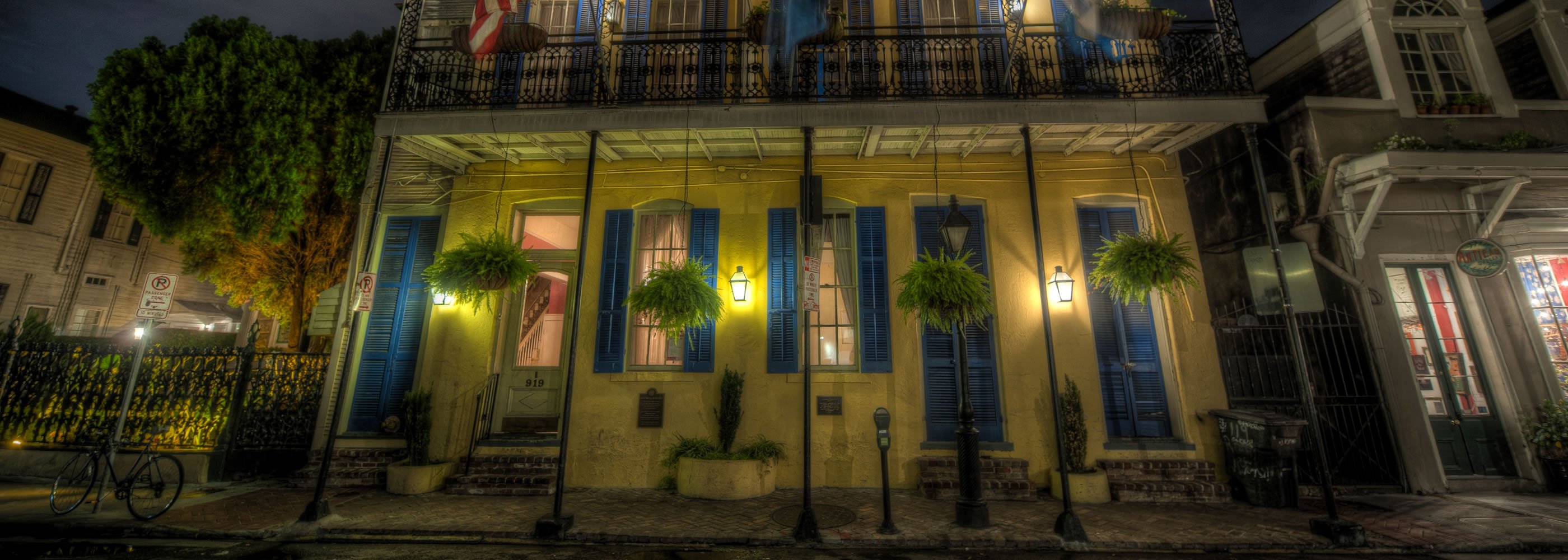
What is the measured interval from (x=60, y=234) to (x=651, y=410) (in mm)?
19506

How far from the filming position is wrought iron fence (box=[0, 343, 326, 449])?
266 inches

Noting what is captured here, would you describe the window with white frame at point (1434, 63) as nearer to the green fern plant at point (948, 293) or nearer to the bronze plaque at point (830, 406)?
the green fern plant at point (948, 293)

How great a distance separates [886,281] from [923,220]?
1.08m

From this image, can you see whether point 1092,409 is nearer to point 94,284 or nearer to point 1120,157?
point 1120,157

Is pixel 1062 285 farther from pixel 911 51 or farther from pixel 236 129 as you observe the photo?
pixel 236 129

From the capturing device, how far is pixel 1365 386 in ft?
20.3

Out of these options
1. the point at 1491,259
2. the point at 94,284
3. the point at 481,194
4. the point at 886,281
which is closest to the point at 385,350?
the point at 481,194

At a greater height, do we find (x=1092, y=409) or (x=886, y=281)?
(x=886, y=281)

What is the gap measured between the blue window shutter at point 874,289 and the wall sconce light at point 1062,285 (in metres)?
2.20

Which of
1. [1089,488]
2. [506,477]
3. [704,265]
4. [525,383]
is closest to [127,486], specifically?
[506,477]

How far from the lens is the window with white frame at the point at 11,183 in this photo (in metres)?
12.9

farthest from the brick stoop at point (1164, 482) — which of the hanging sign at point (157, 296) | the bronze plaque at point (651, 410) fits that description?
the hanging sign at point (157, 296)

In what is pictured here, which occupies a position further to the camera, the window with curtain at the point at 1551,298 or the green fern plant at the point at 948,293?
the window with curtain at the point at 1551,298

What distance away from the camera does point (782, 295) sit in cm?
703
